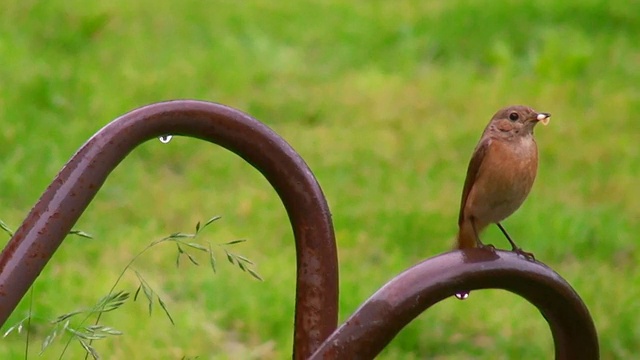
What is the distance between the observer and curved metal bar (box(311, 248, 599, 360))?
1.92 m


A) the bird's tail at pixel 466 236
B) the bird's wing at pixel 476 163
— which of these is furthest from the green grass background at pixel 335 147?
the bird's wing at pixel 476 163

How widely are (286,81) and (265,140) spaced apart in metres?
6.40

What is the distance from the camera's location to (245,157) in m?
2.17

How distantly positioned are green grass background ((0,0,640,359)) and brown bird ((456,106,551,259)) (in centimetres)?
169

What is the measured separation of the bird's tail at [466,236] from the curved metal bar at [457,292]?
1123 mm

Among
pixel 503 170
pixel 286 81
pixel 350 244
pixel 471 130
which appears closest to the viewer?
pixel 503 170

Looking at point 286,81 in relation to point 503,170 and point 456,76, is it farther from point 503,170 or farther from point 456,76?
point 503,170

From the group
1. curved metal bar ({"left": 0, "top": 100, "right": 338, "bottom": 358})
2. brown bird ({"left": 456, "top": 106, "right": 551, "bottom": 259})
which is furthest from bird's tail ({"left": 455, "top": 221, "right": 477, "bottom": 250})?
curved metal bar ({"left": 0, "top": 100, "right": 338, "bottom": 358})

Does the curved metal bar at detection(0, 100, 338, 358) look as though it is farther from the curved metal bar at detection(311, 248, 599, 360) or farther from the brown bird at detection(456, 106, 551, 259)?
the brown bird at detection(456, 106, 551, 259)

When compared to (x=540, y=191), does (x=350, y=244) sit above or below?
below

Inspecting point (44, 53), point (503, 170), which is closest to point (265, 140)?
point (503, 170)

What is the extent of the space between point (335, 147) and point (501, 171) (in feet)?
13.8

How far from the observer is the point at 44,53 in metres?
8.14

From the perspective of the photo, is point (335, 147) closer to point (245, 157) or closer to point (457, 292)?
point (245, 157)
